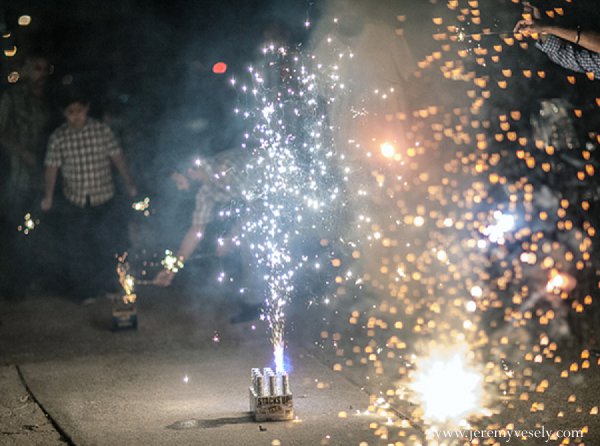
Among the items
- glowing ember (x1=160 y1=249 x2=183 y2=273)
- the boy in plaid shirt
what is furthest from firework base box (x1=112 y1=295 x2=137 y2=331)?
glowing ember (x1=160 y1=249 x2=183 y2=273)

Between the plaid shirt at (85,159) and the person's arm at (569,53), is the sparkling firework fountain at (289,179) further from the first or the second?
the person's arm at (569,53)

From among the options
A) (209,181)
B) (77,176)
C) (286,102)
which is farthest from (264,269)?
(77,176)

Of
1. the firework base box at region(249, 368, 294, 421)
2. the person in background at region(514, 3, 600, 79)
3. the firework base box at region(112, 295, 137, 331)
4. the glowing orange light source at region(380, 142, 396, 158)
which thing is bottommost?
the firework base box at region(249, 368, 294, 421)

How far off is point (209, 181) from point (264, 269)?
1070mm

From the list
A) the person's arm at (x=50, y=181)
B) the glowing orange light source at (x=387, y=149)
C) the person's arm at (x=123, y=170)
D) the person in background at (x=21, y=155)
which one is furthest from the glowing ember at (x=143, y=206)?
the glowing orange light source at (x=387, y=149)

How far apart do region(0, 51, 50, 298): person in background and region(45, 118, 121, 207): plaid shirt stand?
66cm

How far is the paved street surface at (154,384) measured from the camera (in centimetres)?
534

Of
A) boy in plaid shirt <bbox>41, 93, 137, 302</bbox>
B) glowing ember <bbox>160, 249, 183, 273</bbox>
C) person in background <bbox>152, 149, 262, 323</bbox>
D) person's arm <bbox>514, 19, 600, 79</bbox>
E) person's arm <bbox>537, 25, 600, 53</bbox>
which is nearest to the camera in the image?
person's arm <bbox>537, 25, 600, 53</bbox>

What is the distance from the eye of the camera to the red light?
1198 centimetres

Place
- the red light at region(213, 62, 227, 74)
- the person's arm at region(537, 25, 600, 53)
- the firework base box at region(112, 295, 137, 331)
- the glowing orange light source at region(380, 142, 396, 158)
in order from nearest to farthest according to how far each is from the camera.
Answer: the person's arm at region(537, 25, 600, 53) → the firework base box at region(112, 295, 137, 331) → the glowing orange light source at region(380, 142, 396, 158) → the red light at region(213, 62, 227, 74)

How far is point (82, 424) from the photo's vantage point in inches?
219

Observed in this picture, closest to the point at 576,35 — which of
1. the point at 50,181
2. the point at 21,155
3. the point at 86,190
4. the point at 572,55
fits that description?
the point at 572,55

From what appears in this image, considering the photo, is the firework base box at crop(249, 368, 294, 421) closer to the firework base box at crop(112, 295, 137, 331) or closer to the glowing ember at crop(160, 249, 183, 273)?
the firework base box at crop(112, 295, 137, 331)

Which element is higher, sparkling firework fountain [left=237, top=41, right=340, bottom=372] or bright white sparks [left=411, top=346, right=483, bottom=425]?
sparkling firework fountain [left=237, top=41, right=340, bottom=372]
